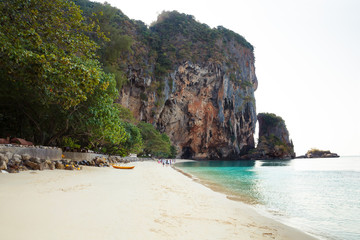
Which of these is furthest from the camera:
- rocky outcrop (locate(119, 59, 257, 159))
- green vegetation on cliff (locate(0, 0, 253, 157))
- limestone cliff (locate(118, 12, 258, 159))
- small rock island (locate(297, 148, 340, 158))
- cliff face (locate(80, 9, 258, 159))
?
small rock island (locate(297, 148, 340, 158))

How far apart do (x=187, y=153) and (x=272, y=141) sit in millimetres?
44078

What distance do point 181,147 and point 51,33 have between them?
67661 millimetres

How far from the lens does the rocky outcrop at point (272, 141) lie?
91.4 metres

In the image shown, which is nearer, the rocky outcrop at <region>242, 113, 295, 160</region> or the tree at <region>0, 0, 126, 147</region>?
the tree at <region>0, 0, 126, 147</region>

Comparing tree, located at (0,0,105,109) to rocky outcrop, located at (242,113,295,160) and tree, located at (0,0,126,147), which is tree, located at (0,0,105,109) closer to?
tree, located at (0,0,126,147)

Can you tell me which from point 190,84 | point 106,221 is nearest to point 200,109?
point 190,84

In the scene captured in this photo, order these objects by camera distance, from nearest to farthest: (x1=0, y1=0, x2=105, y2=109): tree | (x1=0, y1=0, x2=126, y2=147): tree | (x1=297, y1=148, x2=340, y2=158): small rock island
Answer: (x1=0, y1=0, x2=105, y2=109): tree, (x1=0, y1=0, x2=126, y2=147): tree, (x1=297, y1=148, x2=340, y2=158): small rock island

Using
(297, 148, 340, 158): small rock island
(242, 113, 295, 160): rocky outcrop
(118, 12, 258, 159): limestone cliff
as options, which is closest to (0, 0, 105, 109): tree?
(118, 12, 258, 159): limestone cliff

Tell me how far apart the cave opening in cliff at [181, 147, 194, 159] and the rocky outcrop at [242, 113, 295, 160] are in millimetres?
25067

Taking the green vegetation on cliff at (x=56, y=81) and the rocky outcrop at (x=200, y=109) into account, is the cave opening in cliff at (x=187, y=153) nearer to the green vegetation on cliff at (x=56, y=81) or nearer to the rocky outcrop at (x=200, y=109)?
the rocky outcrop at (x=200, y=109)

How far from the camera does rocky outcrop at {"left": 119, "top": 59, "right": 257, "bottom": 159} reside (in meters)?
56.8

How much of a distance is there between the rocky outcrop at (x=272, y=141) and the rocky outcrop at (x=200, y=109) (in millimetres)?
11310

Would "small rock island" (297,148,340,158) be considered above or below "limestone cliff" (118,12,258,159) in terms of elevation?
below

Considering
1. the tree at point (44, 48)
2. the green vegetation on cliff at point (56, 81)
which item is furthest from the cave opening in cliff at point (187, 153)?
the tree at point (44, 48)
